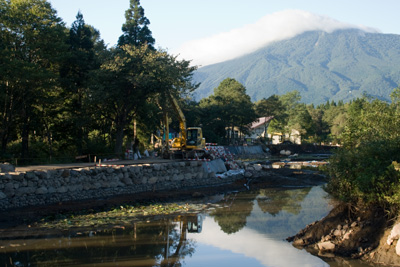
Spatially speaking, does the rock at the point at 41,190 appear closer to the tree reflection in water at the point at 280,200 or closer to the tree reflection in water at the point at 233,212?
the tree reflection in water at the point at 233,212

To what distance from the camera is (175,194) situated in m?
26.0

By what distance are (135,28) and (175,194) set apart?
23.8 meters

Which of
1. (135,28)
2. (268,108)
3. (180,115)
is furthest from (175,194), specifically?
(268,108)

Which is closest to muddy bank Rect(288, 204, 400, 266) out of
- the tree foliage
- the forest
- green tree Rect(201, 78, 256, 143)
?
the tree foliage

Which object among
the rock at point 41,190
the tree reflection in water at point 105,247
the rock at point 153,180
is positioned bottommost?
the tree reflection in water at point 105,247

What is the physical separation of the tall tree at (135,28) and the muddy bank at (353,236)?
32916 millimetres

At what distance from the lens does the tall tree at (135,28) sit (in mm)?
43750

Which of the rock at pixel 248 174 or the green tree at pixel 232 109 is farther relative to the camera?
the green tree at pixel 232 109

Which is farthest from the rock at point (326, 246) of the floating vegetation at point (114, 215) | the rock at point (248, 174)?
the rock at point (248, 174)

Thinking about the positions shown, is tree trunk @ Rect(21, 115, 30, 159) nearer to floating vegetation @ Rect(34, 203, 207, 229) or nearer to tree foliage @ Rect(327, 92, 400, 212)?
floating vegetation @ Rect(34, 203, 207, 229)

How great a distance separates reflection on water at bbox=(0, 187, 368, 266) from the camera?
13.0 m

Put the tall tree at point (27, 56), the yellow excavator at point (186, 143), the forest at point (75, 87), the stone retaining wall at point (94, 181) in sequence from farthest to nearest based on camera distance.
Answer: the yellow excavator at point (186, 143) < the forest at point (75, 87) < the tall tree at point (27, 56) < the stone retaining wall at point (94, 181)

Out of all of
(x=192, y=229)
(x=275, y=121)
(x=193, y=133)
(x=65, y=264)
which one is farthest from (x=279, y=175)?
(x=275, y=121)

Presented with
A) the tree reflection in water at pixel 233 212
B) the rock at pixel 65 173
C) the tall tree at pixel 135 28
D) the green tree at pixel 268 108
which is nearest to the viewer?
the tree reflection in water at pixel 233 212
